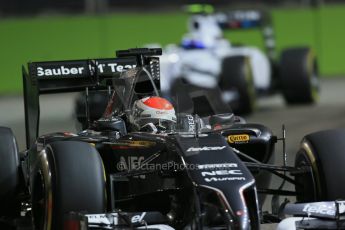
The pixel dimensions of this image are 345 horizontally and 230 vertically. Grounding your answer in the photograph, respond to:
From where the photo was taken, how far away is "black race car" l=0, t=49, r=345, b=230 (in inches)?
236

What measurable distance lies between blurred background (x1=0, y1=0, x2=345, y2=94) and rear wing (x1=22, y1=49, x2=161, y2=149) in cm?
1434

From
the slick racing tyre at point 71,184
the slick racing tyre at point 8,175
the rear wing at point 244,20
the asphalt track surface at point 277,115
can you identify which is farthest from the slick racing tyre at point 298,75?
the slick racing tyre at point 71,184

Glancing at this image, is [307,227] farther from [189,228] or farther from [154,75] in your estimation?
[154,75]

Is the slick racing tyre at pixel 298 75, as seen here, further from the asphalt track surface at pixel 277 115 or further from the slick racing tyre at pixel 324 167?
the slick racing tyre at pixel 324 167

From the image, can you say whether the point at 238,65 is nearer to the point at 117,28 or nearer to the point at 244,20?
the point at 244,20

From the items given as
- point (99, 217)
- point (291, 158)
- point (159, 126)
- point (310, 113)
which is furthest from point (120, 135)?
point (310, 113)

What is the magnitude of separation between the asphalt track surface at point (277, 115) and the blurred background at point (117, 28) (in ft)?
4.35

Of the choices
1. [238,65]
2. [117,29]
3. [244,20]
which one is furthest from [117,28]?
[238,65]

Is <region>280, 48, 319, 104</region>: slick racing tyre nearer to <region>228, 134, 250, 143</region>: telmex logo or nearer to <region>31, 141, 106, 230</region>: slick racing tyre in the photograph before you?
<region>228, 134, 250, 143</region>: telmex logo

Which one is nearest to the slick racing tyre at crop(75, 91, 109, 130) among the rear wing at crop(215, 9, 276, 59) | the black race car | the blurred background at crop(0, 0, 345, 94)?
the black race car

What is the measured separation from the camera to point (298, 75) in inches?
704

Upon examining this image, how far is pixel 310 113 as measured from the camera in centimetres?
1711

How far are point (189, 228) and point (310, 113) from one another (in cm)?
1139

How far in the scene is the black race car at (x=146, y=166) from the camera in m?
5.99
